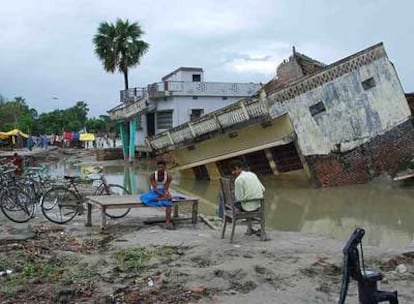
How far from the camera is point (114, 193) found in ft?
45.9

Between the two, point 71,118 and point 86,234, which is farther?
point 71,118

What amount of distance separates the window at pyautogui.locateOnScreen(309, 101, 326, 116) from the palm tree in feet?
77.2

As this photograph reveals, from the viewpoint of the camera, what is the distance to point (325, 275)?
21.5 feet

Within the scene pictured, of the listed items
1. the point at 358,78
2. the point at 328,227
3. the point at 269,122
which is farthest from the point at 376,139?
the point at 328,227

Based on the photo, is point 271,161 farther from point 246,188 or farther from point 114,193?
point 246,188

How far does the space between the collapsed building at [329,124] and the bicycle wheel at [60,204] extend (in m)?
12.7

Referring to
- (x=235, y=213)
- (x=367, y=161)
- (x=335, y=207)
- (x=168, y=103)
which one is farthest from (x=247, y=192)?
(x=168, y=103)

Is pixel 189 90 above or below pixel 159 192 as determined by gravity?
above

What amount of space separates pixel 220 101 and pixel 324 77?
18657mm

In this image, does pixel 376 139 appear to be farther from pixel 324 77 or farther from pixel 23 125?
pixel 23 125

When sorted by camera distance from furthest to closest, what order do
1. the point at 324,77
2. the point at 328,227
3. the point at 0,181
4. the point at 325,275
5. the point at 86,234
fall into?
the point at 324,77 < the point at 328,227 < the point at 0,181 < the point at 86,234 < the point at 325,275

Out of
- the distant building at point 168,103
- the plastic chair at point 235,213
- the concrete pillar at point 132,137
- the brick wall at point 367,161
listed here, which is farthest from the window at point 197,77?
the plastic chair at point 235,213

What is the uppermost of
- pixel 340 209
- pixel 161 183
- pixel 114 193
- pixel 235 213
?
pixel 161 183

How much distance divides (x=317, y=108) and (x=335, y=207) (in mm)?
6356
